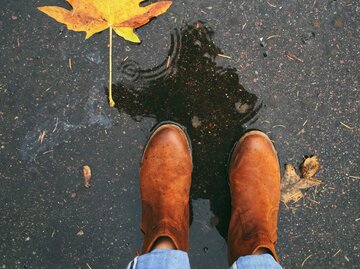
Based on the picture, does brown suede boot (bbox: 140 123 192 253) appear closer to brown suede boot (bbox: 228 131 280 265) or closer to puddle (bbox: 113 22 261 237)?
puddle (bbox: 113 22 261 237)

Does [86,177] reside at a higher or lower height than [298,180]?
lower

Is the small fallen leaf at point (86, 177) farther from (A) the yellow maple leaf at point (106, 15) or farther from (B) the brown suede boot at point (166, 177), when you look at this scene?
(A) the yellow maple leaf at point (106, 15)

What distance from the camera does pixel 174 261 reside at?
1847mm

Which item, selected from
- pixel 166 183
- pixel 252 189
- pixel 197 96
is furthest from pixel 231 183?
pixel 197 96

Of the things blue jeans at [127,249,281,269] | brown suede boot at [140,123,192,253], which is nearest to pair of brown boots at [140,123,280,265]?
brown suede boot at [140,123,192,253]

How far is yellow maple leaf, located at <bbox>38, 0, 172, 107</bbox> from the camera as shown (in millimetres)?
1975

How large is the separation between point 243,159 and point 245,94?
324 millimetres

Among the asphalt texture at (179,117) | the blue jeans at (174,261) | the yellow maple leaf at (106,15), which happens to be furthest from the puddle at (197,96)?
the blue jeans at (174,261)

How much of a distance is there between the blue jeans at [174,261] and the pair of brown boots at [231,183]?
0.17 m

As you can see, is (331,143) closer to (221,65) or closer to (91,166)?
(221,65)

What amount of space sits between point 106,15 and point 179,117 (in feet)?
1.95

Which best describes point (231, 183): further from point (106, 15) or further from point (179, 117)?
point (106, 15)

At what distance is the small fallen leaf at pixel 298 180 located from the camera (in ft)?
7.06

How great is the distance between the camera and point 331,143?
2168 millimetres
